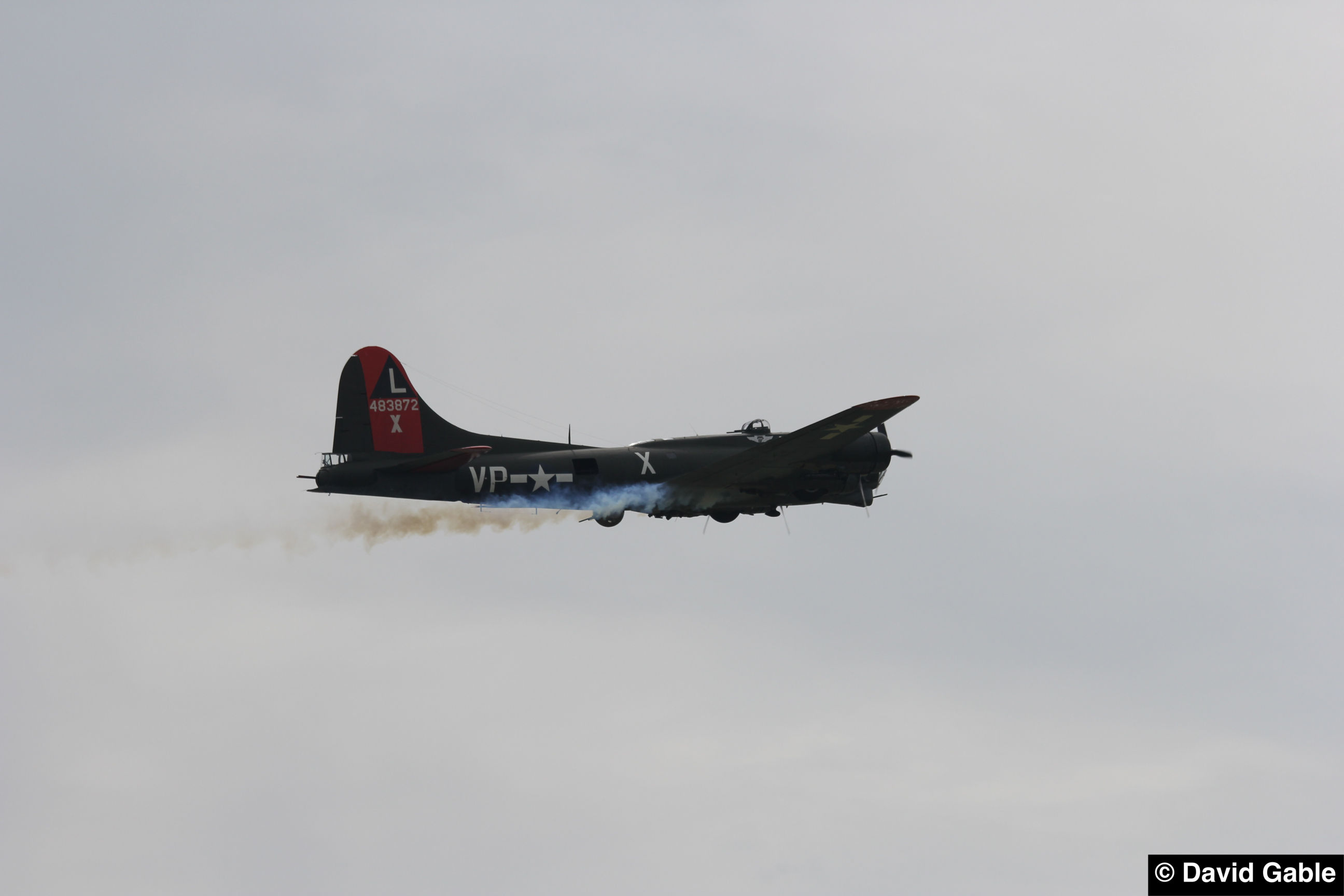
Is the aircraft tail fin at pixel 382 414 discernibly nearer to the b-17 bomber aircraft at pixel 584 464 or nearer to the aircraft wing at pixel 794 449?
the b-17 bomber aircraft at pixel 584 464

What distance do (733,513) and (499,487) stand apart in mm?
7777

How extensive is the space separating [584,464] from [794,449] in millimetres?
6453

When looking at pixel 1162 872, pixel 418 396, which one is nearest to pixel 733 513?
pixel 418 396

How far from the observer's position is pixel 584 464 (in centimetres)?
4875

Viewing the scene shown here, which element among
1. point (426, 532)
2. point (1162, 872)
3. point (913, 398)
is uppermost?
point (913, 398)

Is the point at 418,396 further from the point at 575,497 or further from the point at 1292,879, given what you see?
the point at 1292,879

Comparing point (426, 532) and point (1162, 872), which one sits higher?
point (426, 532)

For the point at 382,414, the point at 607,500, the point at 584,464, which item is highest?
the point at 382,414

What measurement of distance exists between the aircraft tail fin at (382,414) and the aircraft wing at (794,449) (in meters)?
7.62

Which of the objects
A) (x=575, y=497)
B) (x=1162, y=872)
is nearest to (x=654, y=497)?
(x=575, y=497)

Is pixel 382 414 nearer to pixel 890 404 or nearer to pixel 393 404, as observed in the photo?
pixel 393 404

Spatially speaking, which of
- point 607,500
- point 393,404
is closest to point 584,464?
point 607,500

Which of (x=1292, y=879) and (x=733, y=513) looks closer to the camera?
(x=1292, y=879)

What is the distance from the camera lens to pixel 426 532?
49625 mm
